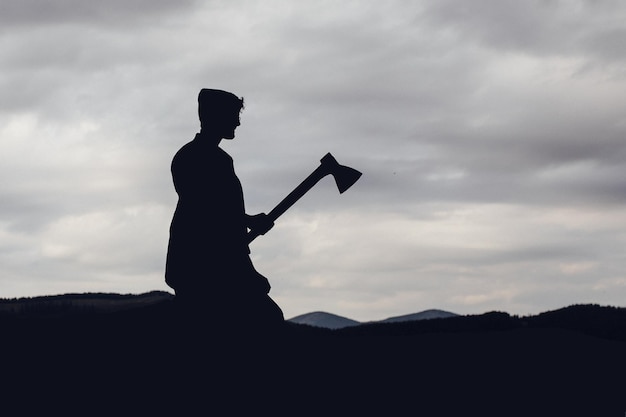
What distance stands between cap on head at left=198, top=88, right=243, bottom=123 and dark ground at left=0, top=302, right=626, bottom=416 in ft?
7.78

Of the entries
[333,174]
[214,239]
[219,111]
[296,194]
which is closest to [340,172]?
[333,174]

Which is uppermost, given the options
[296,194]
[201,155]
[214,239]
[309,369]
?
[201,155]

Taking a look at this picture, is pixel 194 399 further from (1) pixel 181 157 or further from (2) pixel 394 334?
(2) pixel 394 334

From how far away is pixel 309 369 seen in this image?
1000 cm

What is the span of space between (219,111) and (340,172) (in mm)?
1739

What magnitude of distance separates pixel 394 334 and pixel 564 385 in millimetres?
4683

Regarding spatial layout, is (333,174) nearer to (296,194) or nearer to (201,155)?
(296,194)

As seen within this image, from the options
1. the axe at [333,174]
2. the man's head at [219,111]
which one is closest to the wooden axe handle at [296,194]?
the axe at [333,174]

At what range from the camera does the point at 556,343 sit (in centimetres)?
1428

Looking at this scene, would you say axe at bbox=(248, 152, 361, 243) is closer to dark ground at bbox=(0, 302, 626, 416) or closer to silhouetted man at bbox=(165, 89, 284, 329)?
silhouetted man at bbox=(165, 89, 284, 329)

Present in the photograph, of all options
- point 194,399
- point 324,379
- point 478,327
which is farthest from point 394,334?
point 194,399

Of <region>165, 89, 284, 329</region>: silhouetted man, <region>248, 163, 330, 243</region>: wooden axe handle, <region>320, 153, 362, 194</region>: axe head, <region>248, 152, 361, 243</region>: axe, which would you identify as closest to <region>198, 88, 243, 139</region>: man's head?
<region>165, 89, 284, 329</region>: silhouetted man

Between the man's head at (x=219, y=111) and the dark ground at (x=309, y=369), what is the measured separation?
7.25ft

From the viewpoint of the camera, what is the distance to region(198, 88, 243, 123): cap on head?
9219 mm
